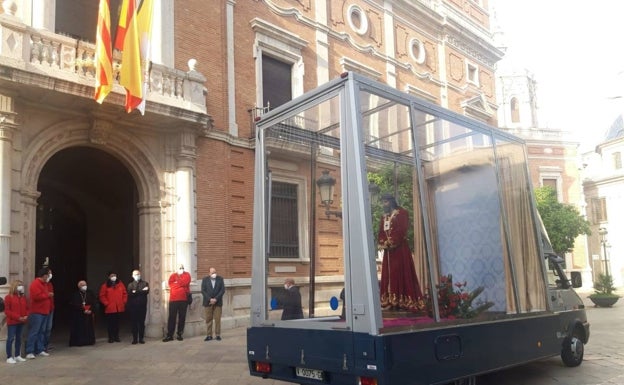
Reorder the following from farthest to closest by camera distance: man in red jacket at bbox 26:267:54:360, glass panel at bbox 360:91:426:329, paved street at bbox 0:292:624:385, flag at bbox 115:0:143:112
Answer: flag at bbox 115:0:143:112
man in red jacket at bbox 26:267:54:360
paved street at bbox 0:292:624:385
glass panel at bbox 360:91:426:329

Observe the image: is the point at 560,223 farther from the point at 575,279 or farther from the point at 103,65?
the point at 103,65

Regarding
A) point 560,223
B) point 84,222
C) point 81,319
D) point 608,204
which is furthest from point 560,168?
point 81,319

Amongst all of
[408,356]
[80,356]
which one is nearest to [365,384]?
[408,356]

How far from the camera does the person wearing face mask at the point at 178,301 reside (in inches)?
482

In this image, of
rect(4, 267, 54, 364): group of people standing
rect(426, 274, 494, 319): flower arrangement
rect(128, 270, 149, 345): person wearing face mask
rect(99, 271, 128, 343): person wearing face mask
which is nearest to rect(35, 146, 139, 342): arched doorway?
rect(99, 271, 128, 343): person wearing face mask

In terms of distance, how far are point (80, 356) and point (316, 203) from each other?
6618 millimetres

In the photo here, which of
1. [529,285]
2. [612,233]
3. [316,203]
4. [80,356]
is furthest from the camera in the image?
[612,233]

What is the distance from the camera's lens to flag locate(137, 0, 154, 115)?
40.3 ft

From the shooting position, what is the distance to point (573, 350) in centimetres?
820

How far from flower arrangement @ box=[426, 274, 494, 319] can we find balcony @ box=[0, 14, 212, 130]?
27.2 feet

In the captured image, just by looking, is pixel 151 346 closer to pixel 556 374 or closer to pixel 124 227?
pixel 124 227

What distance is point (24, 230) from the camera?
36.0ft

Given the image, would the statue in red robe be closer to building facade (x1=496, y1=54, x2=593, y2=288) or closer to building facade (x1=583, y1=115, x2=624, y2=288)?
building facade (x1=496, y1=54, x2=593, y2=288)

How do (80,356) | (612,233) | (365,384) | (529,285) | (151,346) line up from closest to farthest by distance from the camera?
(365,384) → (529,285) → (80,356) → (151,346) → (612,233)
